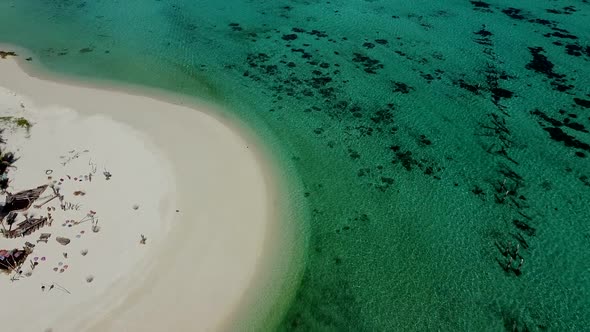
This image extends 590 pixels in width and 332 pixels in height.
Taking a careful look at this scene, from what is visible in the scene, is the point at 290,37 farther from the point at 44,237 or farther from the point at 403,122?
the point at 44,237

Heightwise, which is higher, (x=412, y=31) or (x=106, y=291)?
(x=412, y=31)

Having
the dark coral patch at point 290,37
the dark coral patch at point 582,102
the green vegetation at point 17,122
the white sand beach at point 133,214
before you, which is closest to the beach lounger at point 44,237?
the white sand beach at point 133,214

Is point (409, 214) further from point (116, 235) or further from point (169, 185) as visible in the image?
point (116, 235)

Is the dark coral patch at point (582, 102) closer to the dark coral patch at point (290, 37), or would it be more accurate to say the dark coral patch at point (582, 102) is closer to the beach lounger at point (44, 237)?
the dark coral patch at point (290, 37)

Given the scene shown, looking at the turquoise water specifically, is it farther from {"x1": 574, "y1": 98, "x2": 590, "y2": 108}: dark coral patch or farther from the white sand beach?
the white sand beach

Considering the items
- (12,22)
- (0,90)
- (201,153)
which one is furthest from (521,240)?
(12,22)

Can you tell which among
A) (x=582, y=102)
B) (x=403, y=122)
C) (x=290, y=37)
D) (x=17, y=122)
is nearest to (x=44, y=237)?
(x=17, y=122)
